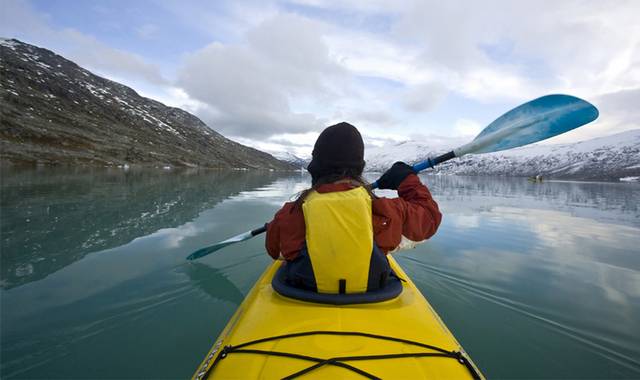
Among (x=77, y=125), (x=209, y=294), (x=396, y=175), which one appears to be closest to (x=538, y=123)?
(x=396, y=175)

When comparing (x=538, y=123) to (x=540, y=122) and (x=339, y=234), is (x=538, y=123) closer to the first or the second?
(x=540, y=122)

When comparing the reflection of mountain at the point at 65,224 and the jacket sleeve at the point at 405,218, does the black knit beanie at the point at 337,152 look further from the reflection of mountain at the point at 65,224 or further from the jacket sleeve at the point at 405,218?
the reflection of mountain at the point at 65,224

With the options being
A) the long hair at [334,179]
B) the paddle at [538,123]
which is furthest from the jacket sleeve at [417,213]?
the paddle at [538,123]

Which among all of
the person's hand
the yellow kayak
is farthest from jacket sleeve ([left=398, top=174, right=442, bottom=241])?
the yellow kayak

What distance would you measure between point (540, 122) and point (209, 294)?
7.42 meters

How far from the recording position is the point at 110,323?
489 cm

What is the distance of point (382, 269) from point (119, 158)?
314 feet

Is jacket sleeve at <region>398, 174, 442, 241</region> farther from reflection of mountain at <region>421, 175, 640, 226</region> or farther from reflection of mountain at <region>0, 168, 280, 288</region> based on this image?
reflection of mountain at <region>421, 175, 640, 226</region>

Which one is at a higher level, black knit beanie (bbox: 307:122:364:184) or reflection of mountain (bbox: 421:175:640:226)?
black knit beanie (bbox: 307:122:364:184)

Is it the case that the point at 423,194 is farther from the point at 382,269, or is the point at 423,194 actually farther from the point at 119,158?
the point at 119,158

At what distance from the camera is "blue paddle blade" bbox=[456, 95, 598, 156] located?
5398 mm

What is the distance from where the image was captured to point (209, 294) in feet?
20.3

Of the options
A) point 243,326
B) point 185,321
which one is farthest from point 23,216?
point 243,326

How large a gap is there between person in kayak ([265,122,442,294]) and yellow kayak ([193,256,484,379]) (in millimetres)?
271
